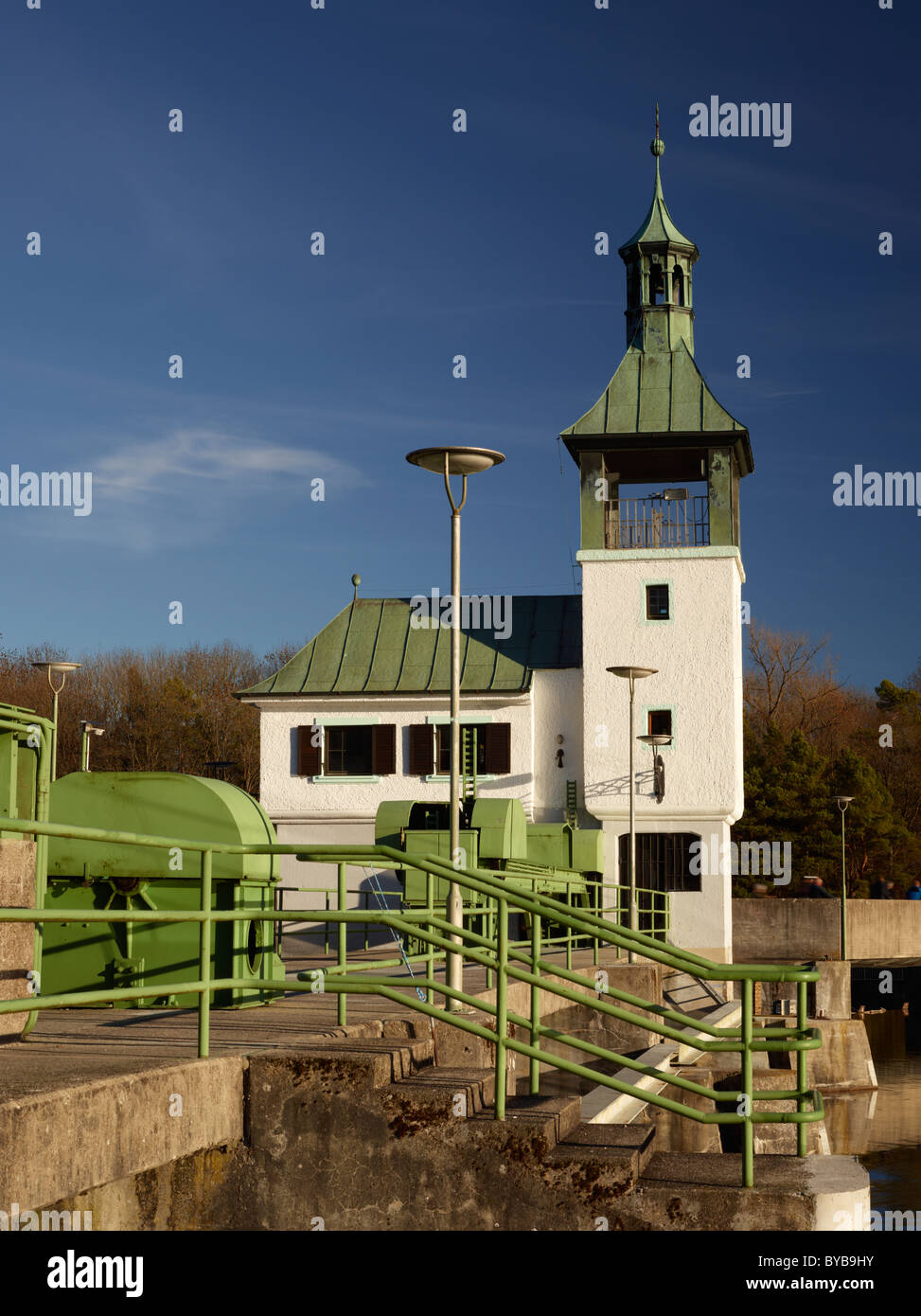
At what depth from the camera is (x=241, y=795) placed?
A: 1243 cm

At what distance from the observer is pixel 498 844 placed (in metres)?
25.9

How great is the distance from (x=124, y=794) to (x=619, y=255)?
31.4m

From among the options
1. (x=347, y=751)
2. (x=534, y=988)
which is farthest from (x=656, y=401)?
(x=534, y=988)

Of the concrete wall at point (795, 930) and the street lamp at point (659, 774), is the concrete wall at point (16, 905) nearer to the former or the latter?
the street lamp at point (659, 774)

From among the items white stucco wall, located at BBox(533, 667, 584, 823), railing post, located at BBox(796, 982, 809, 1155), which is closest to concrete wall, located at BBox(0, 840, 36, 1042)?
railing post, located at BBox(796, 982, 809, 1155)

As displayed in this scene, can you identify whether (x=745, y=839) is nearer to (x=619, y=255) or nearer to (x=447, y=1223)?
(x=619, y=255)

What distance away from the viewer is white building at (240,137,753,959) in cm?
3625

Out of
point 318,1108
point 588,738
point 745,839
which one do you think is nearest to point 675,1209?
point 318,1108

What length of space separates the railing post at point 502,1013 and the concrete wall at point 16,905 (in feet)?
8.22

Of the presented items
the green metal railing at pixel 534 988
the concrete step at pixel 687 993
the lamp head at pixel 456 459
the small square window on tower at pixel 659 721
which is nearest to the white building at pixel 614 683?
the small square window on tower at pixel 659 721

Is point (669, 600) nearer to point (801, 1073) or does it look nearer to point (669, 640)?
point (669, 640)

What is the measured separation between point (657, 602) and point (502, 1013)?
29807 millimetres

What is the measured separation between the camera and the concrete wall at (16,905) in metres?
7.86

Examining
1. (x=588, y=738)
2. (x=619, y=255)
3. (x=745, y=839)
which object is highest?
(x=619, y=255)
